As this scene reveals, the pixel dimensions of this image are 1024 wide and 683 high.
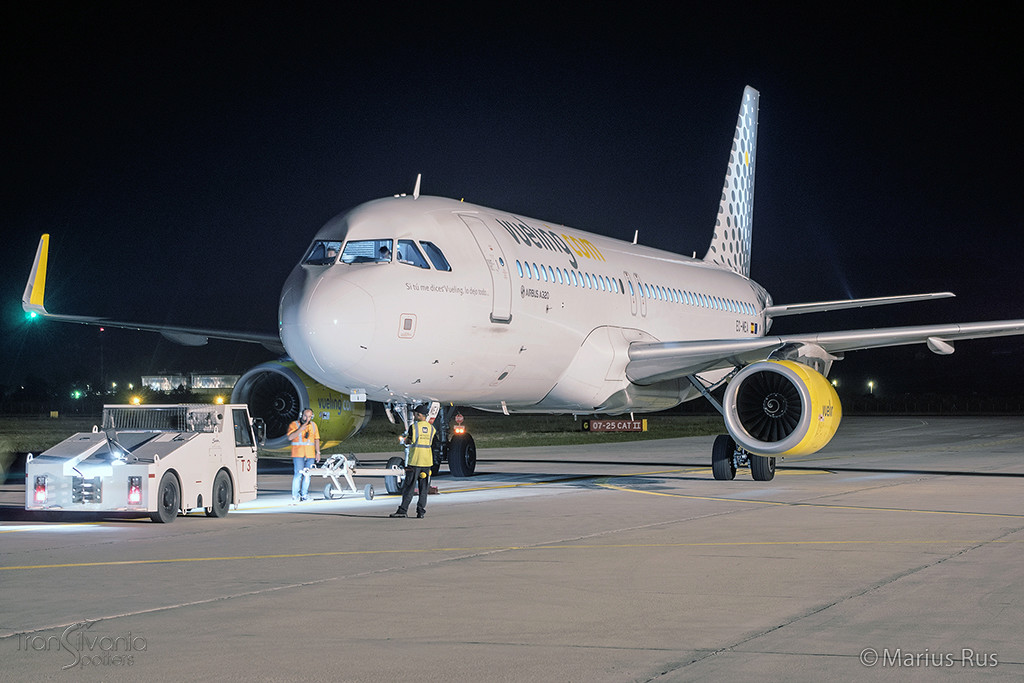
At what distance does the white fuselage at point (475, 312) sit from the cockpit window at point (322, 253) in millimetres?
30

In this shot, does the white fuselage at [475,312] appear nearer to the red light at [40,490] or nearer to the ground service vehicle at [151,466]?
the ground service vehicle at [151,466]

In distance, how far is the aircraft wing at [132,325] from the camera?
2127 centimetres

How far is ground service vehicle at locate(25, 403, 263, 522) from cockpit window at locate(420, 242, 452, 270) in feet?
11.1

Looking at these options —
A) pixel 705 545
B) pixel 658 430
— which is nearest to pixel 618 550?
pixel 705 545

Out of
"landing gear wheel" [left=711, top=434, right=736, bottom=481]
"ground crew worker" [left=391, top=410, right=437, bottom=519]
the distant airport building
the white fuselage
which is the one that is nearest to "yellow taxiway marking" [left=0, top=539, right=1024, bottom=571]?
"ground crew worker" [left=391, top=410, right=437, bottom=519]

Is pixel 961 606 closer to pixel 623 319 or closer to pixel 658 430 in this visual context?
pixel 623 319

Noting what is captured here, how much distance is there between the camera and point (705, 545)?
1152cm

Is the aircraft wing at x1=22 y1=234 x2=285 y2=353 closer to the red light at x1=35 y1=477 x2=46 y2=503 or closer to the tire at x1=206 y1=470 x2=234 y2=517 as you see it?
the tire at x1=206 y1=470 x2=234 y2=517

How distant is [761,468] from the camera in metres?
20.1

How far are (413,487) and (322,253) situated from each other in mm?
3623

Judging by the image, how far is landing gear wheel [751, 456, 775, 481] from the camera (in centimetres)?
2008

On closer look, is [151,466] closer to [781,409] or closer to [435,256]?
[435,256]

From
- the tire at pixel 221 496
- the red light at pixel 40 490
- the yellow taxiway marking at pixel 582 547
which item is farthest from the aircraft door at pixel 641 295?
the red light at pixel 40 490

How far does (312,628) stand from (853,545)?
6.05 m
